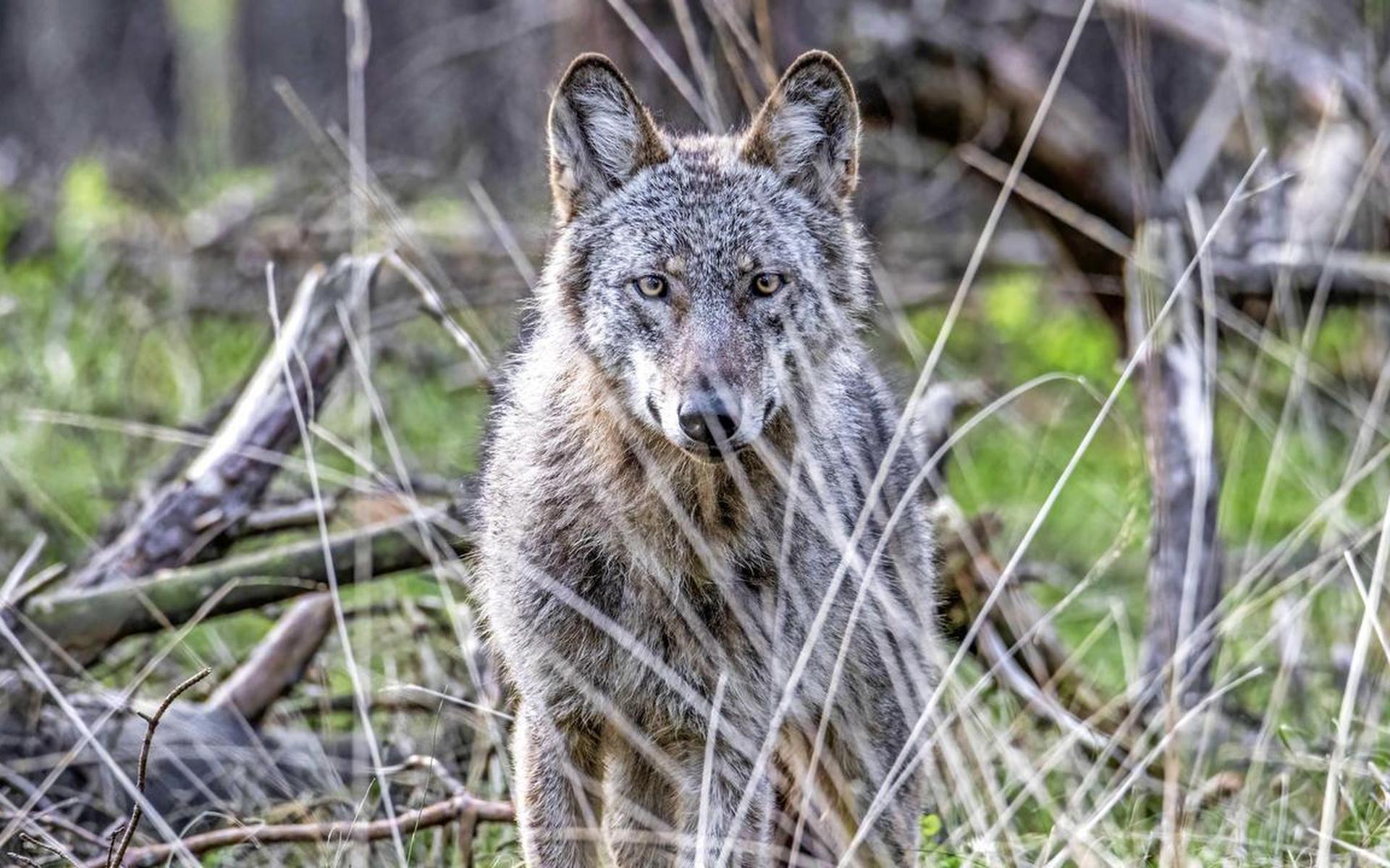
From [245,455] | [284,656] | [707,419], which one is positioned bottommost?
[284,656]

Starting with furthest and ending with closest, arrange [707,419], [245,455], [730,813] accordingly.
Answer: [245,455], [730,813], [707,419]

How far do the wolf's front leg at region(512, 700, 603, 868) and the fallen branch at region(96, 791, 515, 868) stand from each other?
0.24m

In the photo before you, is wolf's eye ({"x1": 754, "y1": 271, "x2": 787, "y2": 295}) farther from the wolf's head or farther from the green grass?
the green grass

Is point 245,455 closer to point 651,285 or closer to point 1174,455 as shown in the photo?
point 651,285

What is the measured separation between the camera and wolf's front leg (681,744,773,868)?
3703 millimetres

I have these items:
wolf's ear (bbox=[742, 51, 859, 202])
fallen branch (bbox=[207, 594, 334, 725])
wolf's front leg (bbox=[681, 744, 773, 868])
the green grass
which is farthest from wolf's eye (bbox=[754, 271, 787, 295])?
fallen branch (bbox=[207, 594, 334, 725])

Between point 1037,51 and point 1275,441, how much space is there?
28.3 feet

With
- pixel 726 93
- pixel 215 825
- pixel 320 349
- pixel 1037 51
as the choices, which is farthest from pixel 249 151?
pixel 215 825

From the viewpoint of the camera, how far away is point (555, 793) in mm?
3873

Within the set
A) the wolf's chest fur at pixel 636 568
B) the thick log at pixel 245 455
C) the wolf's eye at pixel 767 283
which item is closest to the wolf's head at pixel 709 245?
the wolf's eye at pixel 767 283

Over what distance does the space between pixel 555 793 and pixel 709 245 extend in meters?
1.35

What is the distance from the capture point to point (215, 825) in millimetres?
4680

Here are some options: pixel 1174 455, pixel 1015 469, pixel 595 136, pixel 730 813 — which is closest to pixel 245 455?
pixel 595 136

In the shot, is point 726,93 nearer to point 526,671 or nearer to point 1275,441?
point 1275,441
